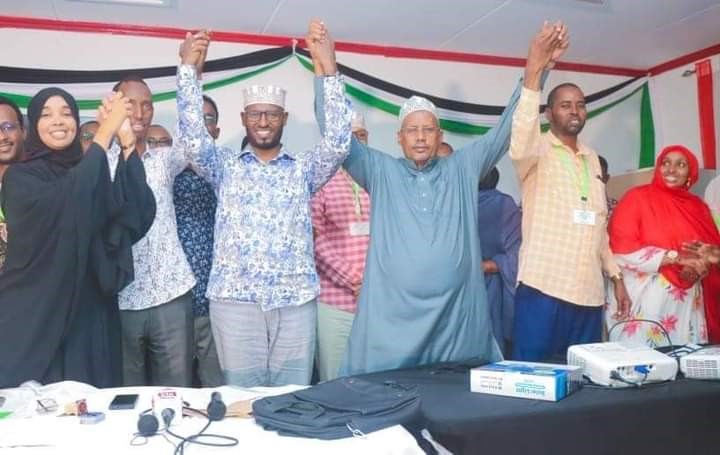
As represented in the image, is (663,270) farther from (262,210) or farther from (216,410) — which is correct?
(216,410)

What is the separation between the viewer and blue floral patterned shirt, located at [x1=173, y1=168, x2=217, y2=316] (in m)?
2.54

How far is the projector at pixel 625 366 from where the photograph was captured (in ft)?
5.65

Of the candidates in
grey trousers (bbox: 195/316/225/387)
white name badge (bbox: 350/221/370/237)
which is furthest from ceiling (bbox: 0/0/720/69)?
grey trousers (bbox: 195/316/225/387)

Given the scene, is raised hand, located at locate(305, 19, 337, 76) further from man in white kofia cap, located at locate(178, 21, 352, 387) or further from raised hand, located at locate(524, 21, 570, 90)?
raised hand, located at locate(524, 21, 570, 90)

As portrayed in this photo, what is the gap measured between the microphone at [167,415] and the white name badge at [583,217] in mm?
1819

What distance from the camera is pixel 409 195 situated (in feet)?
7.75

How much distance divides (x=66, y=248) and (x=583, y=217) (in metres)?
1.95

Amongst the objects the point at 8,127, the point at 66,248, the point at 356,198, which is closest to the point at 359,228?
the point at 356,198

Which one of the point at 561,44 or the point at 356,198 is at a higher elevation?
the point at 561,44

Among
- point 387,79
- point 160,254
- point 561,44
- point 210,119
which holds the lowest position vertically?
point 160,254

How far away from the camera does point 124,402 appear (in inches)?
60.4

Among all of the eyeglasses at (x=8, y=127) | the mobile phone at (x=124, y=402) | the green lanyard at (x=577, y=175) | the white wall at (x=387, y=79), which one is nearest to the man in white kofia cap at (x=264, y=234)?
the mobile phone at (x=124, y=402)

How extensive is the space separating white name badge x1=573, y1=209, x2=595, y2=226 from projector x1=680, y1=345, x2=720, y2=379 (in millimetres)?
831

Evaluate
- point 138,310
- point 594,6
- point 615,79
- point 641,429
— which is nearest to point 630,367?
point 641,429
